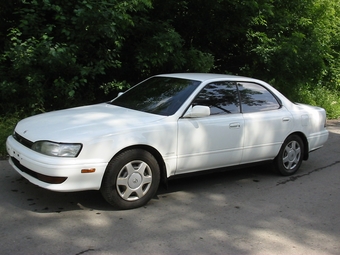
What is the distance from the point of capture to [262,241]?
4062 mm

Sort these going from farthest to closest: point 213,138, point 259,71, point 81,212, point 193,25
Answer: point 259,71
point 193,25
point 213,138
point 81,212

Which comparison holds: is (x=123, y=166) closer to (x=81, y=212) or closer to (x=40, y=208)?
(x=81, y=212)

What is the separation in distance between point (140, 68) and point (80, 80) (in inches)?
64.0

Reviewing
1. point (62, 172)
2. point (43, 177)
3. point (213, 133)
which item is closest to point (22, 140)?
point (43, 177)

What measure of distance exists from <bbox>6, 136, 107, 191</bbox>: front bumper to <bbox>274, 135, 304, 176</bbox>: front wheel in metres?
2.92

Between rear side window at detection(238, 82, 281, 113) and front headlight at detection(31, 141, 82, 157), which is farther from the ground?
rear side window at detection(238, 82, 281, 113)

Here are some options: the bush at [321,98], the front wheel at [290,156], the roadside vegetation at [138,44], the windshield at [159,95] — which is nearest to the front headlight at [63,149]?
the windshield at [159,95]

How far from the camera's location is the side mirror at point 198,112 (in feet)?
16.3

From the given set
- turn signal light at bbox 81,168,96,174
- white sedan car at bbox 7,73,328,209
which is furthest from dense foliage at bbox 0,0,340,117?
turn signal light at bbox 81,168,96,174

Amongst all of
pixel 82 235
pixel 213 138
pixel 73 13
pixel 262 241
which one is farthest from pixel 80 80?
pixel 262 241

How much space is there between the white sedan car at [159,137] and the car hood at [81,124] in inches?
0.4

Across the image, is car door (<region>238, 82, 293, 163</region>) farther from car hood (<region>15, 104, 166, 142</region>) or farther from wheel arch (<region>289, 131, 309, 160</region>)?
car hood (<region>15, 104, 166, 142</region>)

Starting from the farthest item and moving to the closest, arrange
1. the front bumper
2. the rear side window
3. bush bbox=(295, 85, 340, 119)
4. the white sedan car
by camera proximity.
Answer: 1. bush bbox=(295, 85, 340, 119)
2. the rear side window
3. the white sedan car
4. the front bumper

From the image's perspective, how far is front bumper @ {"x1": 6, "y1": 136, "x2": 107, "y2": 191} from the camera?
4.24 m
